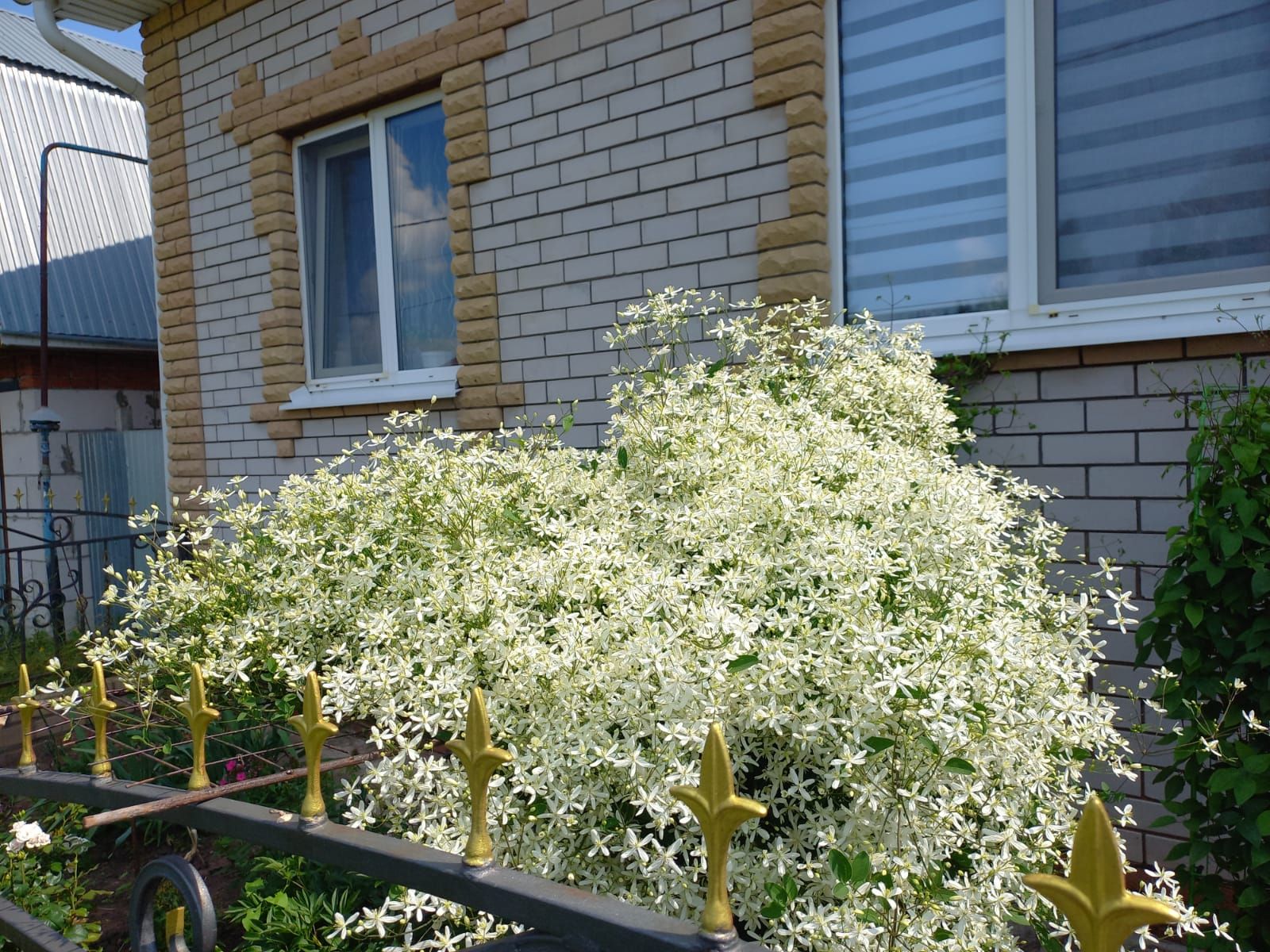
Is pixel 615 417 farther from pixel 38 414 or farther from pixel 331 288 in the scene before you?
pixel 38 414

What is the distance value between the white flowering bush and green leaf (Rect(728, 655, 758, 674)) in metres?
0.02

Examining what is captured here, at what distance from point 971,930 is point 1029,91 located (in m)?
2.61

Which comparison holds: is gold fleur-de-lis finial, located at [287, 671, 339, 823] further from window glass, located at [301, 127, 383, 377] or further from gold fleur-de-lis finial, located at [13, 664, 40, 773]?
window glass, located at [301, 127, 383, 377]

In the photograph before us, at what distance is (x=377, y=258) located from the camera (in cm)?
486

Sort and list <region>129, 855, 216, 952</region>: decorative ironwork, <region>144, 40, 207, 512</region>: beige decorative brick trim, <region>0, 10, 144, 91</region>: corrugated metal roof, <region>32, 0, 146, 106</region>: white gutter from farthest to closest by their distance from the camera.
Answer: <region>0, 10, 144, 91</region>: corrugated metal roof → <region>144, 40, 207, 512</region>: beige decorative brick trim → <region>32, 0, 146, 106</region>: white gutter → <region>129, 855, 216, 952</region>: decorative ironwork

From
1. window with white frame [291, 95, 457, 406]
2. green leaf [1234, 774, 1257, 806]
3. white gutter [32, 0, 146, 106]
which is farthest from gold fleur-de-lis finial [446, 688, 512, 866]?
white gutter [32, 0, 146, 106]

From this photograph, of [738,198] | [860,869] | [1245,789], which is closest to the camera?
[860,869]

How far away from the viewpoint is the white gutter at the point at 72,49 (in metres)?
5.34

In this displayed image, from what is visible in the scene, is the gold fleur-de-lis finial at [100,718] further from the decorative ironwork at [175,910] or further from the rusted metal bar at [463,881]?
the decorative ironwork at [175,910]

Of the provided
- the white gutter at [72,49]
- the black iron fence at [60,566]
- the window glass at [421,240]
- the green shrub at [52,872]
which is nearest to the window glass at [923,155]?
the window glass at [421,240]

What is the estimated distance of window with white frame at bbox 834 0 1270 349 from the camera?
106 inches

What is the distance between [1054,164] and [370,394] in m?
3.32

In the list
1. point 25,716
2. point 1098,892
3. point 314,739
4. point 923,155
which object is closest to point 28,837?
point 25,716

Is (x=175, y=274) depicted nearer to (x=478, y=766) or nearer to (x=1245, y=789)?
(x=478, y=766)
